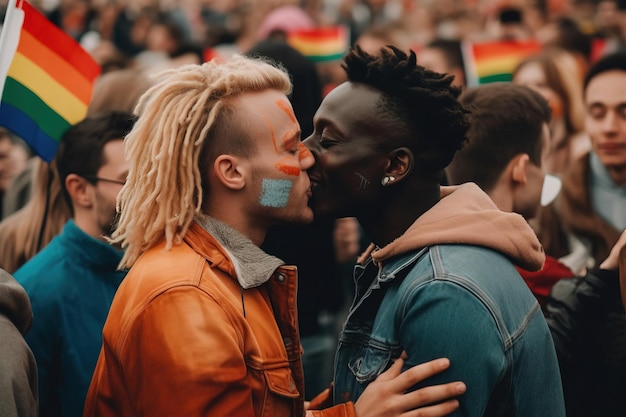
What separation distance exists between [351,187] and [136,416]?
1020 mm

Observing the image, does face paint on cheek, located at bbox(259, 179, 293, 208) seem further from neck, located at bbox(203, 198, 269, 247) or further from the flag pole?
the flag pole

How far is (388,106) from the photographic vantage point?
2914 millimetres

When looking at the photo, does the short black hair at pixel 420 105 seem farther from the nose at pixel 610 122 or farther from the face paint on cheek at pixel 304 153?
the nose at pixel 610 122

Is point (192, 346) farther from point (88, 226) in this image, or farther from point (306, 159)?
point (88, 226)

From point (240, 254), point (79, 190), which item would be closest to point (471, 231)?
point (240, 254)

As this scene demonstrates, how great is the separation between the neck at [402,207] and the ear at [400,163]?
0.16ft

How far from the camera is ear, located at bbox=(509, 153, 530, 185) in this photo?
3.75m

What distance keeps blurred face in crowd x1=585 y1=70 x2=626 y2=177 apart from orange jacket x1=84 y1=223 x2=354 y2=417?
3.18 m

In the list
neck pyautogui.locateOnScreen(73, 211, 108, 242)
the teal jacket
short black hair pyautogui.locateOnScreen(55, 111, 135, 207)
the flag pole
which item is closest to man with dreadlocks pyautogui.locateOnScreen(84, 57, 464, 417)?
the flag pole

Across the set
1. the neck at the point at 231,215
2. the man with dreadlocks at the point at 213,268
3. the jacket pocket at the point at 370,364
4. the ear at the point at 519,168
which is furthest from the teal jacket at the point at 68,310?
the ear at the point at 519,168

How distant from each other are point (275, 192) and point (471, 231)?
69 cm

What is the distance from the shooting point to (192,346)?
2533 mm

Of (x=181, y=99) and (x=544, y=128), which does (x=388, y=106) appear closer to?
(x=181, y=99)

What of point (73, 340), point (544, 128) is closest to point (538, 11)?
point (544, 128)
